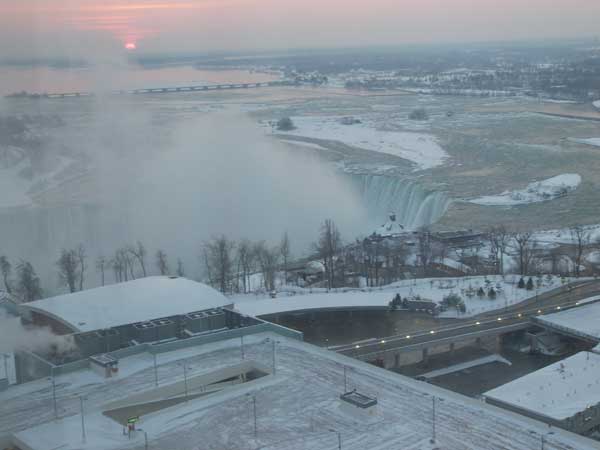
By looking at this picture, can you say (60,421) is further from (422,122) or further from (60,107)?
(422,122)

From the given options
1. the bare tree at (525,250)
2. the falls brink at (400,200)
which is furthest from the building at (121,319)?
the falls brink at (400,200)

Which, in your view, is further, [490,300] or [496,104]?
[496,104]

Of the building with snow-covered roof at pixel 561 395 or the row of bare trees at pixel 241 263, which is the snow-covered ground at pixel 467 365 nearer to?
the building with snow-covered roof at pixel 561 395


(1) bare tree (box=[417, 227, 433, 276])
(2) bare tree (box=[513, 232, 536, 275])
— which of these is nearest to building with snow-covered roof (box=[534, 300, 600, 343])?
(2) bare tree (box=[513, 232, 536, 275])

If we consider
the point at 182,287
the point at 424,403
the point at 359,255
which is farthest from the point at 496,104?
the point at 424,403

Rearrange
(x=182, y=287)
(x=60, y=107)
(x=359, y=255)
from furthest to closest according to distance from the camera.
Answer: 1. (x=60, y=107)
2. (x=359, y=255)
3. (x=182, y=287)

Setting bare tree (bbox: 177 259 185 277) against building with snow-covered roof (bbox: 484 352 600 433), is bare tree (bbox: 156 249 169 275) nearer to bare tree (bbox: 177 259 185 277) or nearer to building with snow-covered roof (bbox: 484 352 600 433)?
bare tree (bbox: 177 259 185 277)
